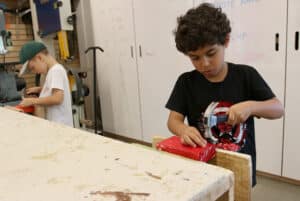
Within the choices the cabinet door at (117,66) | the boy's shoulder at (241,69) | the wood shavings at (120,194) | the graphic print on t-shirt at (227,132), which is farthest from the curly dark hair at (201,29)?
the cabinet door at (117,66)

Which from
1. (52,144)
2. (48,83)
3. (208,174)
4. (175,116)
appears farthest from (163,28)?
(208,174)

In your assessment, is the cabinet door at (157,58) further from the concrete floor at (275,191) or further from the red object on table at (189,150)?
the red object on table at (189,150)

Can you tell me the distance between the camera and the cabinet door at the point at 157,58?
8.12ft

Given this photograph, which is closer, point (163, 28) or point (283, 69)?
point (283, 69)

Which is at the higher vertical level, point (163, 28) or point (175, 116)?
point (163, 28)

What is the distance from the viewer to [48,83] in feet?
6.17

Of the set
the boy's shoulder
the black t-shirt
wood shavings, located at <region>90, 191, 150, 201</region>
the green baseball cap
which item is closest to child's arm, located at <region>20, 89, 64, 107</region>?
the green baseball cap

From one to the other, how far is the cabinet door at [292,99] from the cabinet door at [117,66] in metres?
1.50

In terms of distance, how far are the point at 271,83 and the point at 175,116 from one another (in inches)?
46.9

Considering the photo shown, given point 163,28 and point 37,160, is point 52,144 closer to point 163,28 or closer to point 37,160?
point 37,160

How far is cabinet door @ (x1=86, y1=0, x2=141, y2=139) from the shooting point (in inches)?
114

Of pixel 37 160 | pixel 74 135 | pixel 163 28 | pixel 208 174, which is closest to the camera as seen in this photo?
pixel 208 174

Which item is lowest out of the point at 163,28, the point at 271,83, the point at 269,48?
the point at 271,83

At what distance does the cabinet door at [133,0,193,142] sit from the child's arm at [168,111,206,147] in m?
1.37
